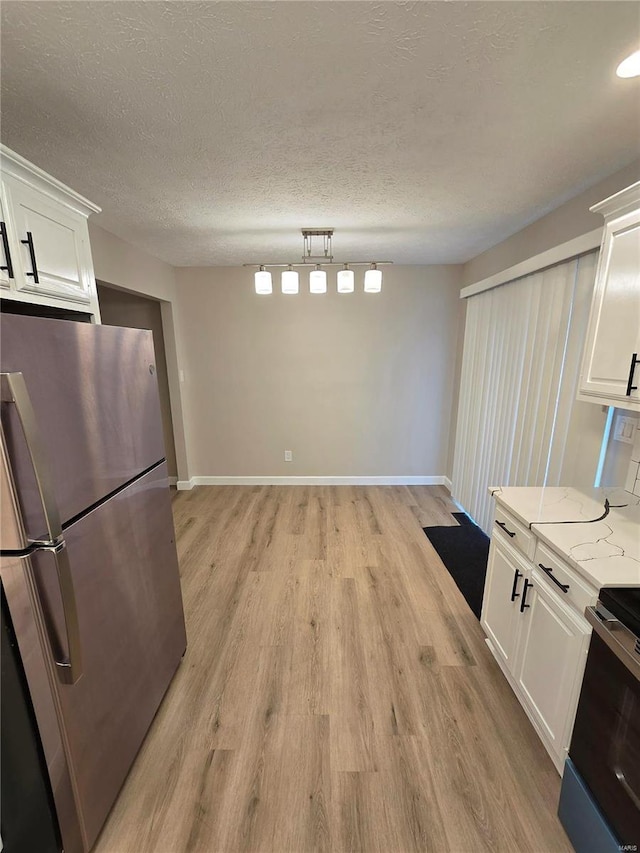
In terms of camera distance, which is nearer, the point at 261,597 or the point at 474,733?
the point at 474,733

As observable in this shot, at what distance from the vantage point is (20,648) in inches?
36.0

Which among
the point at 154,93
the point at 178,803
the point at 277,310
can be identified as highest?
the point at 154,93

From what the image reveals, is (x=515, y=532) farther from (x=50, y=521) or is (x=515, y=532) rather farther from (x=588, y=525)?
(x=50, y=521)

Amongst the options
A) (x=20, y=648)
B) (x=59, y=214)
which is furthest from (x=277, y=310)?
(x=20, y=648)

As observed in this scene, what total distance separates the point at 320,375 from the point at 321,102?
9.41 ft

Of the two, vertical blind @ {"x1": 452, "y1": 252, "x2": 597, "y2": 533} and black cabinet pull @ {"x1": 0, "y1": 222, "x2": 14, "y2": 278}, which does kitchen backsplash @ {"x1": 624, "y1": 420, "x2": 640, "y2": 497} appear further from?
black cabinet pull @ {"x1": 0, "y1": 222, "x2": 14, "y2": 278}

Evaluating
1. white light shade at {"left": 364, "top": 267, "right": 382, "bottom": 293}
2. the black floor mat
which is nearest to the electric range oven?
the black floor mat

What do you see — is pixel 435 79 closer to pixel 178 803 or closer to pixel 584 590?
pixel 584 590

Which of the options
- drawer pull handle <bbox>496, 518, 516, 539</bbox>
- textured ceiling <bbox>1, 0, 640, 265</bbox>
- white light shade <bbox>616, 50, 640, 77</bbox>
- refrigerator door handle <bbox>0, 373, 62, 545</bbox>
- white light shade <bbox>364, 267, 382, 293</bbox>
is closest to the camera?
refrigerator door handle <bbox>0, 373, 62, 545</bbox>

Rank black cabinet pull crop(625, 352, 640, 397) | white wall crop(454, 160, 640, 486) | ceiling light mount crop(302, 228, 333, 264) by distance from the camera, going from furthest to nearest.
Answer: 1. ceiling light mount crop(302, 228, 333, 264)
2. white wall crop(454, 160, 640, 486)
3. black cabinet pull crop(625, 352, 640, 397)

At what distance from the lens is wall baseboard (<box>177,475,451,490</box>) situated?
4281 millimetres

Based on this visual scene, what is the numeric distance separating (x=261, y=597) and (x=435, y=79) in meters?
2.75

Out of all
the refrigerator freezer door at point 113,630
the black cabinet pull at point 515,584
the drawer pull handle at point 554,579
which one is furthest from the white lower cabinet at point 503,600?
the refrigerator freezer door at point 113,630

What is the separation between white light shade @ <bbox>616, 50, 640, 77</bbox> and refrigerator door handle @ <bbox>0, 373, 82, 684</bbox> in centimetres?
198
